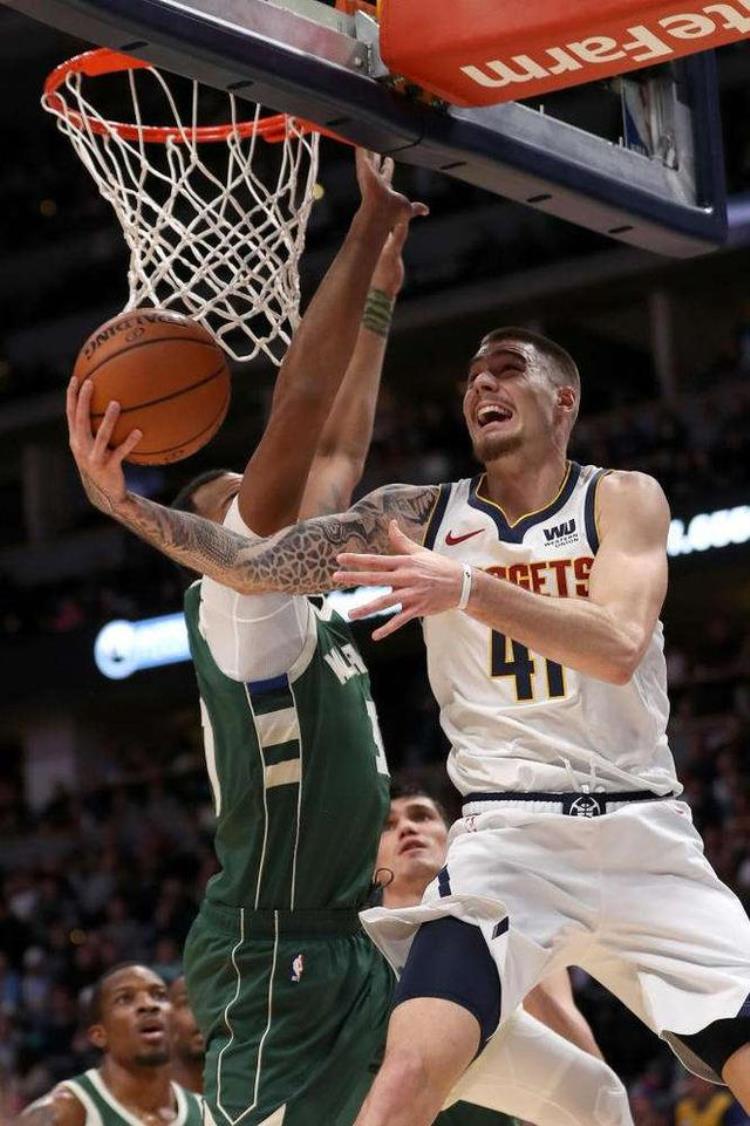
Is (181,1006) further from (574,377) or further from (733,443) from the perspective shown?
(733,443)

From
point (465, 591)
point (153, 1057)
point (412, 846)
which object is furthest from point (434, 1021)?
point (153, 1057)

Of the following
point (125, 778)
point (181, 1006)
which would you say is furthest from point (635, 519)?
point (125, 778)

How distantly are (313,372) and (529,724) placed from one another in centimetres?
101

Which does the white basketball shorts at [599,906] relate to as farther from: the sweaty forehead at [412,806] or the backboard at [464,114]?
the backboard at [464,114]

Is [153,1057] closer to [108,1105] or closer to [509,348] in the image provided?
[108,1105]

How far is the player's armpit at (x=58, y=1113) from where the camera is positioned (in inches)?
250

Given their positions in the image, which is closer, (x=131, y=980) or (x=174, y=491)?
(x=131, y=980)

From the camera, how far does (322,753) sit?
4668mm

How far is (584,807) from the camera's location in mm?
4004

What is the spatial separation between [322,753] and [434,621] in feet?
1.86

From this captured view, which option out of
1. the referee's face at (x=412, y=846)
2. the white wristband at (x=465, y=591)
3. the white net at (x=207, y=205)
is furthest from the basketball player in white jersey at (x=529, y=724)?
the referee's face at (x=412, y=846)

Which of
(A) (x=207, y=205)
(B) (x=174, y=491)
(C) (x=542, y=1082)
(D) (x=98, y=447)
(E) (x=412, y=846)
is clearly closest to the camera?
(D) (x=98, y=447)

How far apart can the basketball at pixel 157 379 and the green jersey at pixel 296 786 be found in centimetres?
73

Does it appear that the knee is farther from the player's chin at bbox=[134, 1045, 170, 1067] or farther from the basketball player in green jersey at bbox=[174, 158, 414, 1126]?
the player's chin at bbox=[134, 1045, 170, 1067]
